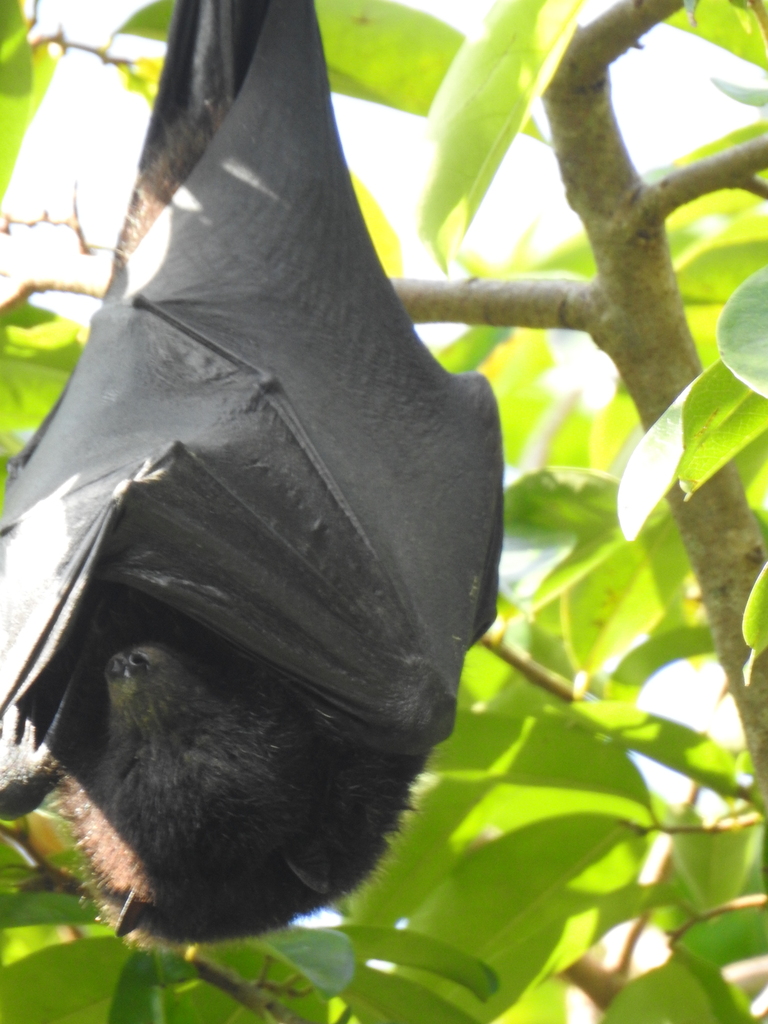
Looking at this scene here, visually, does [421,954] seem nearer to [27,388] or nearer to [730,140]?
[27,388]

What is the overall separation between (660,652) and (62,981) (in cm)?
198

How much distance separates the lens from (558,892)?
3.38 meters

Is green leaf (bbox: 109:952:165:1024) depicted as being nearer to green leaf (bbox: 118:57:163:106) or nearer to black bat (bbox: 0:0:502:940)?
black bat (bbox: 0:0:502:940)

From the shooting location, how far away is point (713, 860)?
358cm

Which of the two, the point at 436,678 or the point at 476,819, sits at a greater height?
the point at 436,678

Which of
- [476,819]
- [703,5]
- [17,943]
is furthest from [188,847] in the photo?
[703,5]

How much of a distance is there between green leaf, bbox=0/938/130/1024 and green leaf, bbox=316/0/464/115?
2.48 m

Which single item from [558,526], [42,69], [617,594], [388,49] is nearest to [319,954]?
[558,526]

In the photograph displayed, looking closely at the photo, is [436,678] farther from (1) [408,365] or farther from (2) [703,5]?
(2) [703,5]

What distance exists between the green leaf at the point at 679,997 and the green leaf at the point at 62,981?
1.38 metres

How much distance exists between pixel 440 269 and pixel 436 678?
882 mm

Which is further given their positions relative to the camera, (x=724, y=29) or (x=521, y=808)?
(x=521, y=808)

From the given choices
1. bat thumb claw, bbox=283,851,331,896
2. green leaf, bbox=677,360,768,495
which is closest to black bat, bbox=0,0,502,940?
bat thumb claw, bbox=283,851,331,896

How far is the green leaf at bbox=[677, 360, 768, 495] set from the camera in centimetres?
178
